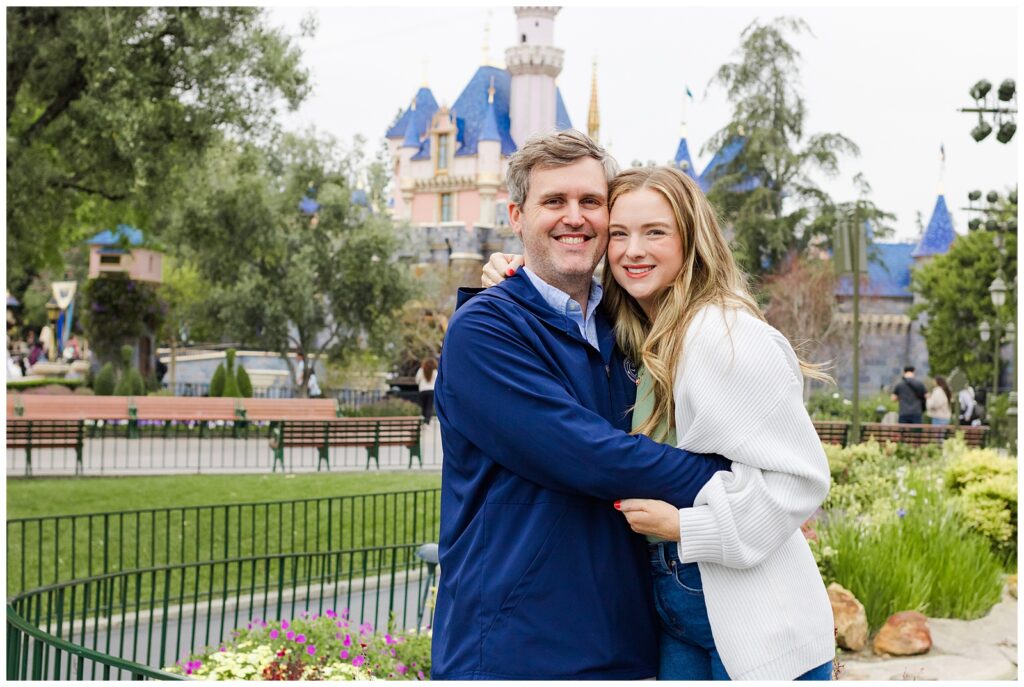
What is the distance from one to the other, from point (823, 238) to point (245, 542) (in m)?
33.8

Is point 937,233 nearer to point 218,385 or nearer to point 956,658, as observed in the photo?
point 218,385

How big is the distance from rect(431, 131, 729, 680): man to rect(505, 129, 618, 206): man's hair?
148 mm

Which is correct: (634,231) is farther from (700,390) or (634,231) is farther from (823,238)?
(823,238)

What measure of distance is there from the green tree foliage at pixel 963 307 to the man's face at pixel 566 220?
1581 inches

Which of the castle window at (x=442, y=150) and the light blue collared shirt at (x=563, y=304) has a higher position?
the castle window at (x=442, y=150)

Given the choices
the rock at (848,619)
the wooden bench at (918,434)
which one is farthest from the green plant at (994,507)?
the wooden bench at (918,434)

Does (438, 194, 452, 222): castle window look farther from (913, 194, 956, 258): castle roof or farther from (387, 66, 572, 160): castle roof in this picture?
(913, 194, 956, 258): castle roof

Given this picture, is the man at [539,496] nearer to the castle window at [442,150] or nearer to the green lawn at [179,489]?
the green lawn at [179,489]

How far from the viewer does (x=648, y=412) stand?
2.63 metres

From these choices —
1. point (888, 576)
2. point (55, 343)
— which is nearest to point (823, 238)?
point (55, 343)

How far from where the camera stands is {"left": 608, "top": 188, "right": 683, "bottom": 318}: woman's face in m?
2.70

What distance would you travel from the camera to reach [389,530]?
11.5 m

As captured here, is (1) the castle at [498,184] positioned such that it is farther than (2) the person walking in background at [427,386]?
Yes

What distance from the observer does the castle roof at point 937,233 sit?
51.6 m
